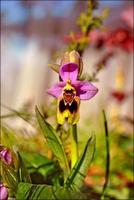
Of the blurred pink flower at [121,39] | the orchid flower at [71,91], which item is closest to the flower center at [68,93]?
the orchid flower at [71,91]

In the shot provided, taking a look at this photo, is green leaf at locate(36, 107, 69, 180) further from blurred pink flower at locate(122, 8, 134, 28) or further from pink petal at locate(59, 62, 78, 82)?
blurred pink flower at locate(122, 8, 134, 28)

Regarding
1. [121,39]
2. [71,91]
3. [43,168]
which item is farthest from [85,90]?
[121,39]

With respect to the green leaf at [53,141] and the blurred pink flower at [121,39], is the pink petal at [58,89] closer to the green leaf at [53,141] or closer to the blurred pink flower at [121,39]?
the green leaf at [53,141]

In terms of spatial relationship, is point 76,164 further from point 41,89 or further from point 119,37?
point 41,89

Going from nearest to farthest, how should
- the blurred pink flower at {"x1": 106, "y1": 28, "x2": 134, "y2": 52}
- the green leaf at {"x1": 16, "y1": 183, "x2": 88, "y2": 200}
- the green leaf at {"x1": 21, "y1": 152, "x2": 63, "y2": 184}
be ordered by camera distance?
1. the green leaf at {"x1": 16, "y1": 183, "x2": 88, "y2": 200}
2. the green leaf at {"x1": 21, "y1": 152, "x2": 63, "y2": 184}
3. the blurred pink flower at {"x1": 106, "y1": 28, "x2": 134, "y2": 52}

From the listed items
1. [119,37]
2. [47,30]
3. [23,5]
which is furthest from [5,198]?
[47,30]

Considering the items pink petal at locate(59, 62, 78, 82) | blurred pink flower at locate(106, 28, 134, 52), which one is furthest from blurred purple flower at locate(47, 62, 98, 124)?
blurred pink flower at locate(106, 28, 134, 52)
